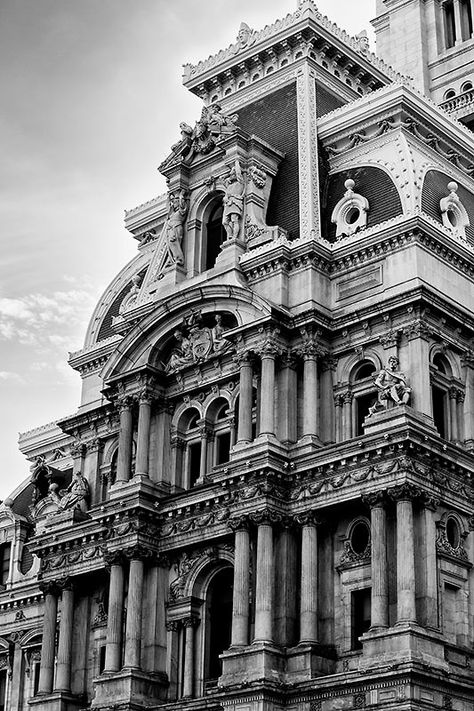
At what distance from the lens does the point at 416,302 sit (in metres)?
44.0

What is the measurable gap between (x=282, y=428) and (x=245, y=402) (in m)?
1.52

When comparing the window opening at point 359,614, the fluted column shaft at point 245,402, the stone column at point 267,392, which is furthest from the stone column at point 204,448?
the window opening at point 359,614

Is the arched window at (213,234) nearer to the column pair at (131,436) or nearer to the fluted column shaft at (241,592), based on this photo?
the column pair at (131,436)

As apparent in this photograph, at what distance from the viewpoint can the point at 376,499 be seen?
41031mm

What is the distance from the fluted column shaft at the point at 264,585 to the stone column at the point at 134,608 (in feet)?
17.7

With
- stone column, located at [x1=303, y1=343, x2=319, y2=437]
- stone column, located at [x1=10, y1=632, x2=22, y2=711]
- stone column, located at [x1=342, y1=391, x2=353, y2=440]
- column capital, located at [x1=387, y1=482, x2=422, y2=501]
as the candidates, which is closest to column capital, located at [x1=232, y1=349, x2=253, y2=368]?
stone column, located at [x1=303, y1=343, x2=319, y2=437]

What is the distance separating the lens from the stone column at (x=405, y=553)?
129ft

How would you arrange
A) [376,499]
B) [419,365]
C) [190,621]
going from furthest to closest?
[190,621] → [419,365] → [376,499]

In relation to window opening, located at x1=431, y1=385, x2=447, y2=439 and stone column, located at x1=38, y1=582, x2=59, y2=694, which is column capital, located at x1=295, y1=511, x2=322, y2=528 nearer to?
window opening, located at x1=431, y1=385, x2=447, y2=439

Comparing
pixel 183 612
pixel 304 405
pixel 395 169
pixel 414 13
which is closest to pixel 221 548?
pixel 183 612

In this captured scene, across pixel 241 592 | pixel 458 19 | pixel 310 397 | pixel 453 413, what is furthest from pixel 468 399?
pixel 458 19

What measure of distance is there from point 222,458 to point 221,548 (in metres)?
3.70

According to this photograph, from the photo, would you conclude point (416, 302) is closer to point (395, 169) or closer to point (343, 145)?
point (395, 169)

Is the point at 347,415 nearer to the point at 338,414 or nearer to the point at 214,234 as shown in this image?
the point at 338,414
